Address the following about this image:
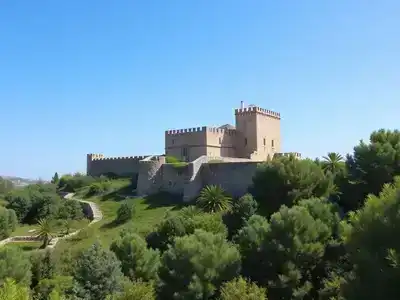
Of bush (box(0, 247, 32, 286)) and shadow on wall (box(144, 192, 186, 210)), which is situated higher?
shadow on wall (box(144, 192, 186, 210))

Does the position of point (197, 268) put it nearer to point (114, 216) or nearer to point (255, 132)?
point (114, 216)

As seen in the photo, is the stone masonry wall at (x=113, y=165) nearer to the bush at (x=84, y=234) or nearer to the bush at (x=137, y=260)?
the bush at (x=84, y=234)

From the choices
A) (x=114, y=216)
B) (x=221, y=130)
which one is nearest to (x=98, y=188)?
(x=114, y=216)

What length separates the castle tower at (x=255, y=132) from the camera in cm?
3638

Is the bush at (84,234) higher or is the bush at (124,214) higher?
the bush at (124,214)

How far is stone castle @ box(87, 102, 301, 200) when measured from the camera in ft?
99.1

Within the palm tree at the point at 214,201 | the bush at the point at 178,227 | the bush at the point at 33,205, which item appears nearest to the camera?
the bush at the point at 178,227

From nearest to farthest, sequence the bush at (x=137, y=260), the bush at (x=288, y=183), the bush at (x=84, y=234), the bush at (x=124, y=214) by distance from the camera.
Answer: the bush at (x=137, y=260) → the bush at (x=288, y=183) → the bush at (x=84, y=234) → the bush at (x=124, y=214)

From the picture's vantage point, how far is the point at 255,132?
119 ft

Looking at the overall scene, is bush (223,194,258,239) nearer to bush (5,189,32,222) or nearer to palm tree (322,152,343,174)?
palm tree (322,152,343,174)

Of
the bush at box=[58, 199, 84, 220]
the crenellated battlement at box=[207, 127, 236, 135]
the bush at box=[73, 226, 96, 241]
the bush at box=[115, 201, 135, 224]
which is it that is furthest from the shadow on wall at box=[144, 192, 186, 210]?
the crenellated battlement at box=[207, 127, 236, 135]

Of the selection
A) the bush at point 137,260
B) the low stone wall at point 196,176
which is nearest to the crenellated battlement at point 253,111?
the low stone wall at point 196,176

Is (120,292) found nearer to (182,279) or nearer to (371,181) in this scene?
(182,279)

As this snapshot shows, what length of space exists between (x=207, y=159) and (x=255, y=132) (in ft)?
20.3
